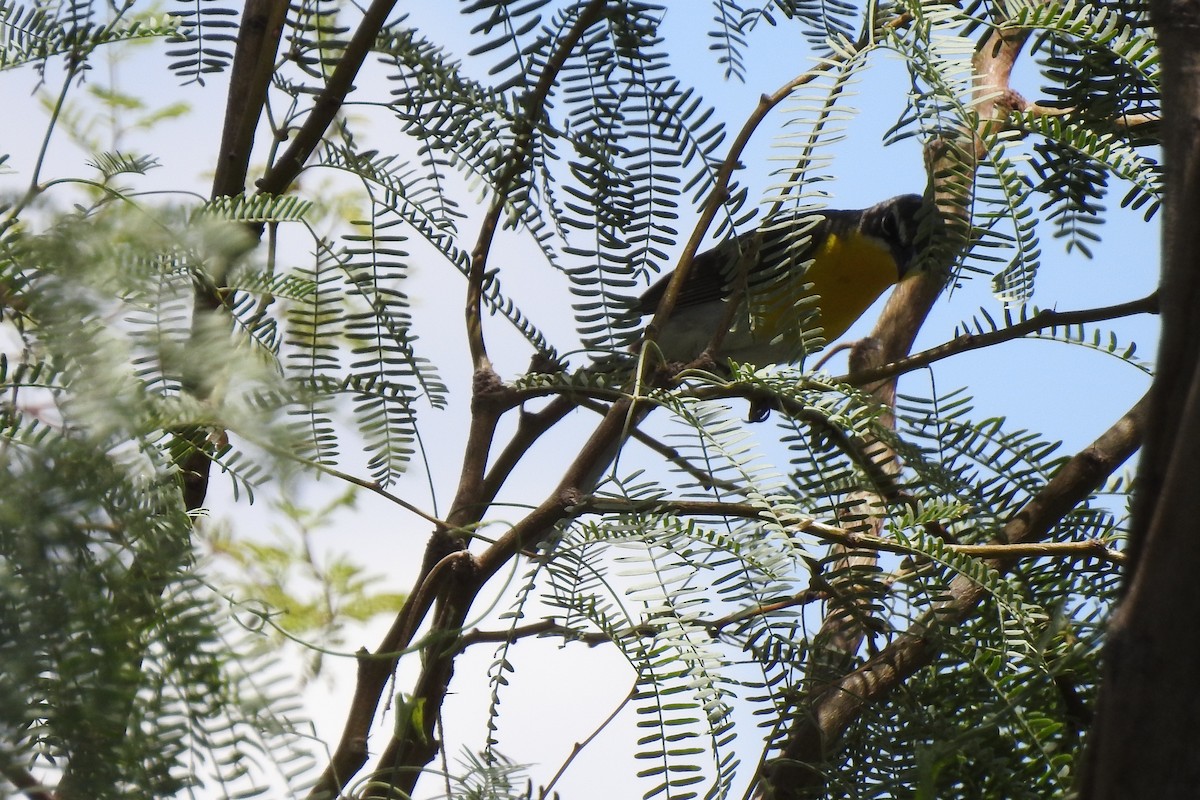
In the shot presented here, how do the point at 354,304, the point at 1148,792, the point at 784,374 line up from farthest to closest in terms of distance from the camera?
the point at 354,304, the point at 784,374, the point at 1148,792

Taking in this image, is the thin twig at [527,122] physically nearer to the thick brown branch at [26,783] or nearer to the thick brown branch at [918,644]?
the thick brown branch at [918,644]

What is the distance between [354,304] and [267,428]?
0.48 metres

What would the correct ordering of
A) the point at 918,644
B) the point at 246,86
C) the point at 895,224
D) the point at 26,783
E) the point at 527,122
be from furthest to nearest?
1. the point at 895,224
2. the point at 246,86
3. the point at 527,122
4. the point at 918,644
5. the point at 26,783

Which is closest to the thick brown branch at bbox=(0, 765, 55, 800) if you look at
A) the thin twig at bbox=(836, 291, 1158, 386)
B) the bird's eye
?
the thin twig at bbox=(836, 291, 1158, 386)

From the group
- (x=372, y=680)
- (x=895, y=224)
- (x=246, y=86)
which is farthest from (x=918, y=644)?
(x=895, y=224)

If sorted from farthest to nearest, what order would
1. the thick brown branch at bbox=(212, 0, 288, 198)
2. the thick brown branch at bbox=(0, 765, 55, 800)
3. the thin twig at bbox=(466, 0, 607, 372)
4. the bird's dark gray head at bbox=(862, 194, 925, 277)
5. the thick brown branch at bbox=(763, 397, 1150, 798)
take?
1. the bird's dark gray head at bbox=(862, 194, 925, 277)
2. the thick brown branch at bbox=(212, 0, 288, 198)
3. the thin twig at bbox=(466, 0, 607, 372)
4. the thick brown branch at bbox=(763, 397, 1150, 798)
5. the thick brown branch at bbox=(0, 765, 55, 800)

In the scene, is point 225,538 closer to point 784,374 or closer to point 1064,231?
point 784,374

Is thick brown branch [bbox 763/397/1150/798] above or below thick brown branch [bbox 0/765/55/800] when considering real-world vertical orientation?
above

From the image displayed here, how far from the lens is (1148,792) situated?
0.33 m

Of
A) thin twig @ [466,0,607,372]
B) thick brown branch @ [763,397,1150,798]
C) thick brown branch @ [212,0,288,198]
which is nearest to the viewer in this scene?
thick brown branch @ [763,397,1150,798]

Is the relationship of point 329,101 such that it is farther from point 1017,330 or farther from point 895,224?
point 895,224

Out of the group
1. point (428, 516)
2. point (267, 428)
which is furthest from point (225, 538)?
Answer: point (267, 428)

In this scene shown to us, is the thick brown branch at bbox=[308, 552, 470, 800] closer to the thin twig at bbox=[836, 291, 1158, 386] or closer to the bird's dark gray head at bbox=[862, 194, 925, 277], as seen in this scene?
the thin twig at bbox=[836, 291, 1158, 386]

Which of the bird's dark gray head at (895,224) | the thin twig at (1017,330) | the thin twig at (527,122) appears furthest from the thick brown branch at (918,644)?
the bird's dark gray head at (895,224)
